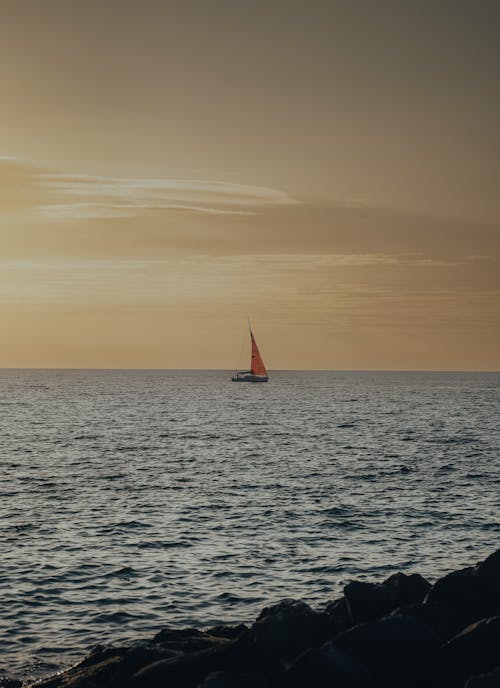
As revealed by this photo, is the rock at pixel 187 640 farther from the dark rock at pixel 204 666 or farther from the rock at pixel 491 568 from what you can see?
the rock at pixel 491 568

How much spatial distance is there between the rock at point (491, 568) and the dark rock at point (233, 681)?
6431 mm

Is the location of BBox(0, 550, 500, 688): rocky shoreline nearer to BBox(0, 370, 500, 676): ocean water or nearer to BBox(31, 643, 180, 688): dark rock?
BBox(31, 643, 180, 688): dark rock

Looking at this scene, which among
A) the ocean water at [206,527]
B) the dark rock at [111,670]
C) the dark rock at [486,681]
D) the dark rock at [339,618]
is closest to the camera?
the dark rock at [486,681]

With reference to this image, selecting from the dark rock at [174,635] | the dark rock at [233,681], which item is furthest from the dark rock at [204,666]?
the dark rock at [174,635]

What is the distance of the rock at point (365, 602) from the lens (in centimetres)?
1712

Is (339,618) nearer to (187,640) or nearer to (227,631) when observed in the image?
(227,631)

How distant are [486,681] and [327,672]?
2.78 meters

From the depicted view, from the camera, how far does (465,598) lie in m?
17.0

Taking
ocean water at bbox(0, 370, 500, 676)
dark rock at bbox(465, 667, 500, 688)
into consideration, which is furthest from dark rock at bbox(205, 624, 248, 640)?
dark rock at bbox(465, 667, 500, 688)

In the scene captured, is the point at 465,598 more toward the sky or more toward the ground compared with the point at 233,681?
more toward the sky

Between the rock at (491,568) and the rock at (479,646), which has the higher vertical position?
the rock at (491,568)

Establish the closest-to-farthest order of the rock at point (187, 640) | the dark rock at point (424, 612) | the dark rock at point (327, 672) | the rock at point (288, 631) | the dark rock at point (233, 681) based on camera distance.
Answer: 1. the dark rock at point (233, 681)
2. the dark rock at point (327, 672)
3. the rock at point (288, 631)
4. the rock at point (187, 640)
5. the dark rock at point (424, 612)

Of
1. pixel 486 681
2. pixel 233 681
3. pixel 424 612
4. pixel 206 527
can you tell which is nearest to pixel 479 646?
pixel 424 612

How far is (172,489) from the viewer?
40.8m
